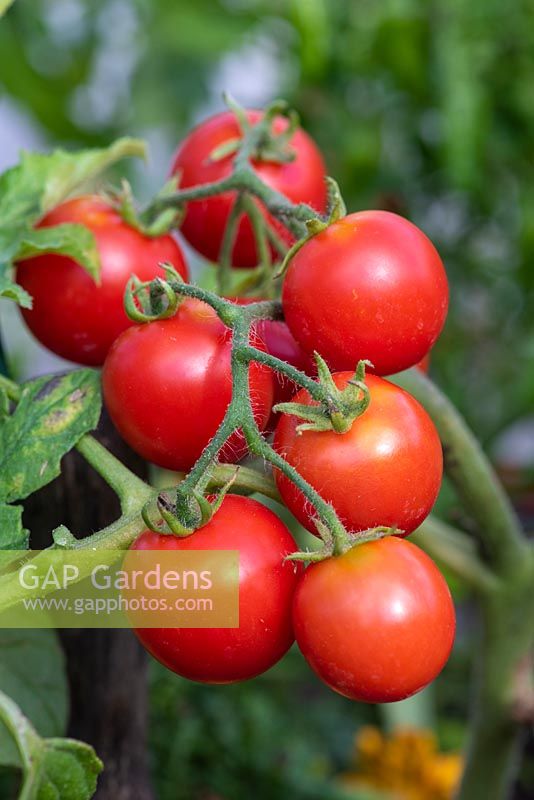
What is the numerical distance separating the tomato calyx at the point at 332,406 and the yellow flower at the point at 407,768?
983 millimetres

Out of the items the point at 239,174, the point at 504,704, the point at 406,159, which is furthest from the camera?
the point at 406,159

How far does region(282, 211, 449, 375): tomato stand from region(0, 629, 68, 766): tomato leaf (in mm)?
263

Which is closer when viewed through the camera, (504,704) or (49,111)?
(504,704)

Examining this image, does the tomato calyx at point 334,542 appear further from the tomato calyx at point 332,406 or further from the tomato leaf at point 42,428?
the tomato leaf at point 42,428

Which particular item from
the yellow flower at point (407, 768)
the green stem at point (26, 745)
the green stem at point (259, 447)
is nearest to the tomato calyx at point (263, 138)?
the green stem at point (259, 447)

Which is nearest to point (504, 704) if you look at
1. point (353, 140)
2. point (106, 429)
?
point (106, 429)

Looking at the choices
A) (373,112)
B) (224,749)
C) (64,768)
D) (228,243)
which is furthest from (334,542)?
(373,112)

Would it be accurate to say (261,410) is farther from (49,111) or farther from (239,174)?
(49,111)

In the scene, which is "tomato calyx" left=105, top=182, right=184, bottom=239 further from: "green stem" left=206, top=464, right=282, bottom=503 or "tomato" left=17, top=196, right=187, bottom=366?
"green stem" left=206, top=464, right=282, bottom=503

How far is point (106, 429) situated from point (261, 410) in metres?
0.17

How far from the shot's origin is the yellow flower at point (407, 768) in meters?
1.29

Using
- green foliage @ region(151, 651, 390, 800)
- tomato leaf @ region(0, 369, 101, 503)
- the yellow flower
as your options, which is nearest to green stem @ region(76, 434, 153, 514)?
tomato leaf @ region(0, 369, 101, 503)

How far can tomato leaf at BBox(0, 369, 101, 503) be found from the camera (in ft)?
1.63

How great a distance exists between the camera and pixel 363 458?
17.3 inches
